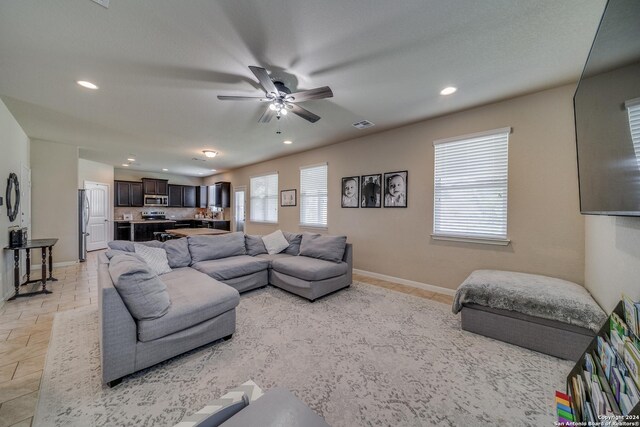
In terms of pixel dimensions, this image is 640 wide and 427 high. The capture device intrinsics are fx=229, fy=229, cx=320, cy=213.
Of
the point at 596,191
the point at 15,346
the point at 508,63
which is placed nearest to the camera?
the point at 596,191

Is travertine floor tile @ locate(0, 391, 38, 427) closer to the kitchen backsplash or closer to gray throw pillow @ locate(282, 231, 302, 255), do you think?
gray throw pillow @ locate(282, 231, 302, 255)

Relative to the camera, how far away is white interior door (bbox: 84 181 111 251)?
708 centimetres

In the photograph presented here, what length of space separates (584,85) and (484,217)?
1.87 m

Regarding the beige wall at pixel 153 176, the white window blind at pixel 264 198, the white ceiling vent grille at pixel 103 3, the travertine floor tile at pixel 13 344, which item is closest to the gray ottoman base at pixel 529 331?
the white ceiling vent grille at pixel 103 3

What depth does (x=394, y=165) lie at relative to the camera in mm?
4168

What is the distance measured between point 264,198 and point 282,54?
17.3 feet

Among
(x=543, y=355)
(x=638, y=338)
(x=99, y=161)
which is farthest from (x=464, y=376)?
(x=99, y=161)

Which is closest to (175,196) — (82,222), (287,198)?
(82,222)

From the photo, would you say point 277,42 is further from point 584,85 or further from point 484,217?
point 484,217

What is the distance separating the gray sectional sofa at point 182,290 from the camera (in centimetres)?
173

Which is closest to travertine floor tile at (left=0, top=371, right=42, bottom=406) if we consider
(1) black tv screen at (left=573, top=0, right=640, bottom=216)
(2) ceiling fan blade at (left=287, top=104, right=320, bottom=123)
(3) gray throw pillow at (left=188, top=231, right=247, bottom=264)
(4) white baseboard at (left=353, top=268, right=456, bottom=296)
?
(3) gray throw pillow at (left=188, top=231, right=247, bottom=264)

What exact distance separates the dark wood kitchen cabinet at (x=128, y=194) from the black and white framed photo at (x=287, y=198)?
19.6ft

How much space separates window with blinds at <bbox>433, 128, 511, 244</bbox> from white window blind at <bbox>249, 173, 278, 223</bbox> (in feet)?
14.5

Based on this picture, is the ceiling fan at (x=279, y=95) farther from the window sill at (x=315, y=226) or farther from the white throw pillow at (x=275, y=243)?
the window sill at (x=315, y=226)
